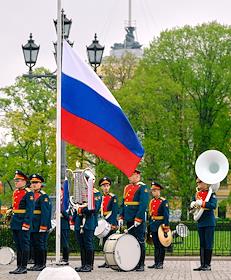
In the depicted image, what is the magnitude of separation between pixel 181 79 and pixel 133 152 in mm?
41797

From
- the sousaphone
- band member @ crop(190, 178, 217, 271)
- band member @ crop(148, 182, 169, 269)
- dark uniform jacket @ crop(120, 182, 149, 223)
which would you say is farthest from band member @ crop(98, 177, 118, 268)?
band member @ crop(190, 178, 217, 271)

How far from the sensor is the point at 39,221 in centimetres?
1859

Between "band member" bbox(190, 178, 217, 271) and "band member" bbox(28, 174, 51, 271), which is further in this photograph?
"band member" bbox(190, 178, 217, 271)

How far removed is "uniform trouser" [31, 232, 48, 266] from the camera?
18.6 meters

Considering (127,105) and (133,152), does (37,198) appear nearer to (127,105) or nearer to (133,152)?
(133,152)

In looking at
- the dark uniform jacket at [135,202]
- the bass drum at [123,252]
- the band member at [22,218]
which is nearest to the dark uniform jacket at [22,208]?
the band member at [22,218]

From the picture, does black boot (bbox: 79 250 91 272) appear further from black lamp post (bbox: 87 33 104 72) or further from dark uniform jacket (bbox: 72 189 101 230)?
black lamp post (bbox: 87 33 104 72)

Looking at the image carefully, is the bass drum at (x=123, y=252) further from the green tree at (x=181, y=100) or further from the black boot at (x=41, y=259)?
the green tree at (x=181, y=100)

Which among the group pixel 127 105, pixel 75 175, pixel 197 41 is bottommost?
pixel 75 175

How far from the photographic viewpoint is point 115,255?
1806 centimetres

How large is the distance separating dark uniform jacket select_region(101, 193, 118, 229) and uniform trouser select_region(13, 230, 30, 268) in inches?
117

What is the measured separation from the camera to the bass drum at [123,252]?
18.0m

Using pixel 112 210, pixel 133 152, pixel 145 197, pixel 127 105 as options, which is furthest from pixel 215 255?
pixel 127 105

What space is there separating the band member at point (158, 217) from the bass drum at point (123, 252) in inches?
67.3
